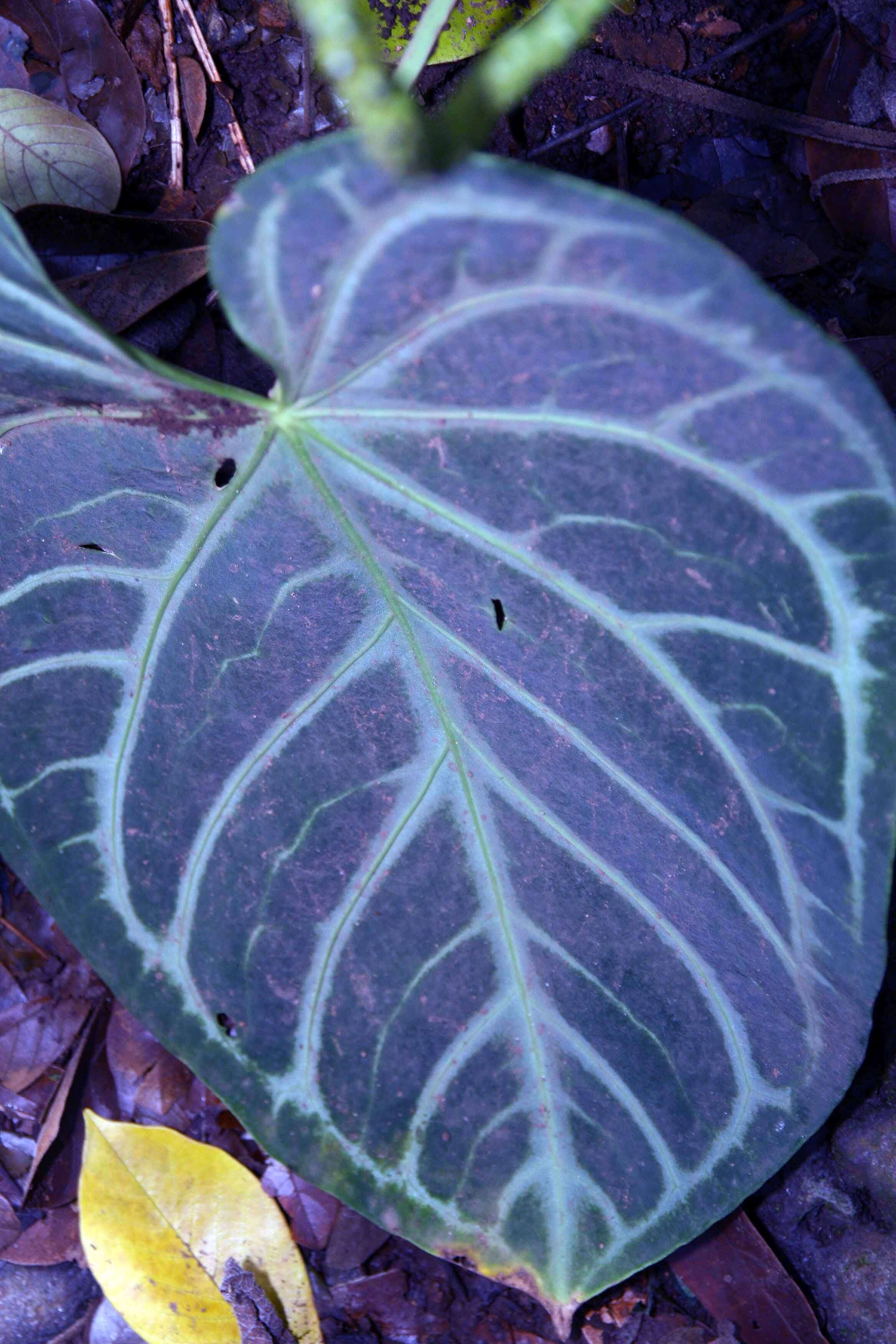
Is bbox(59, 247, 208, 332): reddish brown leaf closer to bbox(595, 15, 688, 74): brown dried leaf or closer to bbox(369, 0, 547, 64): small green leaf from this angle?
bbox(369, 0, 547, 64): small green leaf

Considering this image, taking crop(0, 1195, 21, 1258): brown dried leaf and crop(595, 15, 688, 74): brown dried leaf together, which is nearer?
crop(595, 15, 688, 74): brown dried leaf

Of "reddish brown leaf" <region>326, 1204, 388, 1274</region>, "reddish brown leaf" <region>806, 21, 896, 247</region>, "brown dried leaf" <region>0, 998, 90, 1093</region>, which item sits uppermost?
"reddish brown leaf" <region>806, 21, 896, 247</region>

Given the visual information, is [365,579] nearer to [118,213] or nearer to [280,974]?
[280,974]

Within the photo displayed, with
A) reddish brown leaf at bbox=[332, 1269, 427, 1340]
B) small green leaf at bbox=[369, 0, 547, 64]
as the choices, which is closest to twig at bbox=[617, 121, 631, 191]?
small green leaf at bbox=[369, 0, 547, 64]

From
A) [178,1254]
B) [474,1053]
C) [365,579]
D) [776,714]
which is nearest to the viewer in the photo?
[776,714]

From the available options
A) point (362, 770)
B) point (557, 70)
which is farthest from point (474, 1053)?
point (557, 70)

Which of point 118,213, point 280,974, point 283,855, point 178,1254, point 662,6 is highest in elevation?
point 118,213

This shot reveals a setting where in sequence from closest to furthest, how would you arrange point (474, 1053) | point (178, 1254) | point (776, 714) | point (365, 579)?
point (776, 714) → point (365, 579) → point (474, 1053) → point (178, 1254)
